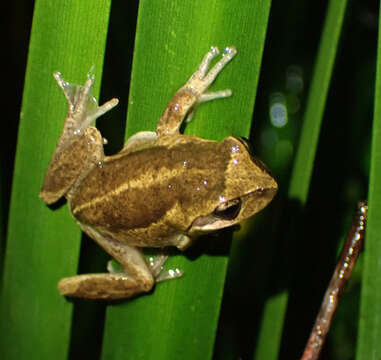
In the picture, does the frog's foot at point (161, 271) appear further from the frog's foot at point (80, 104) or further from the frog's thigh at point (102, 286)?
the frog's foot at point (80, 104)

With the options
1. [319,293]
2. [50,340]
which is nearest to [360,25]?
[319,293]

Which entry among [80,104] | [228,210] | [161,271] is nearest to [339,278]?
[228,210]

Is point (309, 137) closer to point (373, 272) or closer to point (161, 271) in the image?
point (373, 272)

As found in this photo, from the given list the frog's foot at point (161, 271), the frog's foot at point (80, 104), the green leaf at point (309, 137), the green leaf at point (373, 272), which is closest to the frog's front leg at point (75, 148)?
the frog's foot at point (80, 104)

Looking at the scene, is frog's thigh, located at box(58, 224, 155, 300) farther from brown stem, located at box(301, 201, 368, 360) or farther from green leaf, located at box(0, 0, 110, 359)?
brown stem, located at box(301, 201, 368, 360)

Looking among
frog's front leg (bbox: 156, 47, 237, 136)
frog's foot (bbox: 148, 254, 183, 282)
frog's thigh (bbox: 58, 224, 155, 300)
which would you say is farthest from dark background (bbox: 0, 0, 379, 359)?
frog's front leg (bbox: 156, 47, 237, 136)

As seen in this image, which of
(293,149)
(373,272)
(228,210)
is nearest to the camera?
(373,272)

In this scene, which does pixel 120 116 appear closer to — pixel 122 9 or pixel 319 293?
pixel 122 9
